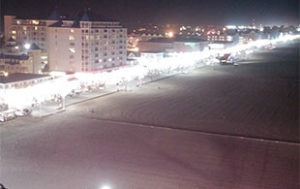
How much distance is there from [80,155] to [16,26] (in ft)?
51.1

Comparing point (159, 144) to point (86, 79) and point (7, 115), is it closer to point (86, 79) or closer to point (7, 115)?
point (7, 115)

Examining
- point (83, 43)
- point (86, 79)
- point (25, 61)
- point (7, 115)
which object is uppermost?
point (83, 43)

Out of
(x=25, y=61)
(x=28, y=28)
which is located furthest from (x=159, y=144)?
(x=28, y=28)

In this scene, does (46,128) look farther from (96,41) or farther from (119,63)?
(119,63)

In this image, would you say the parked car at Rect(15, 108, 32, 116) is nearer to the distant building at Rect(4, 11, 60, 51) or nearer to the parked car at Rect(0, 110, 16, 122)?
the parked car at Rect(0, 110, 16, 122)

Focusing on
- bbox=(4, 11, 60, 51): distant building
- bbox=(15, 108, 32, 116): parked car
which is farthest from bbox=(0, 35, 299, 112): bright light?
bbox=(4, 11, 60, 51): distant building

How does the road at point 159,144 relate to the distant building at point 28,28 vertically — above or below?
below

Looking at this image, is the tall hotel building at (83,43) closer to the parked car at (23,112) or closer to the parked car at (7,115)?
the parked car at (23,112)

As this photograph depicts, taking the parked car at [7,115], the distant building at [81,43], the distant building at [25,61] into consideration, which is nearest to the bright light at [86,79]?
the parked car at [7,115]

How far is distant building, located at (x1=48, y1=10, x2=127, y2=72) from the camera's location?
1667 centimetres

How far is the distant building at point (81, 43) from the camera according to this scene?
16672 mm

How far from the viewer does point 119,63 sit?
1856 cm

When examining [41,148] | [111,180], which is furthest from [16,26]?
[111,180]

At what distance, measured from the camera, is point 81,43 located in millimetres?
16672
